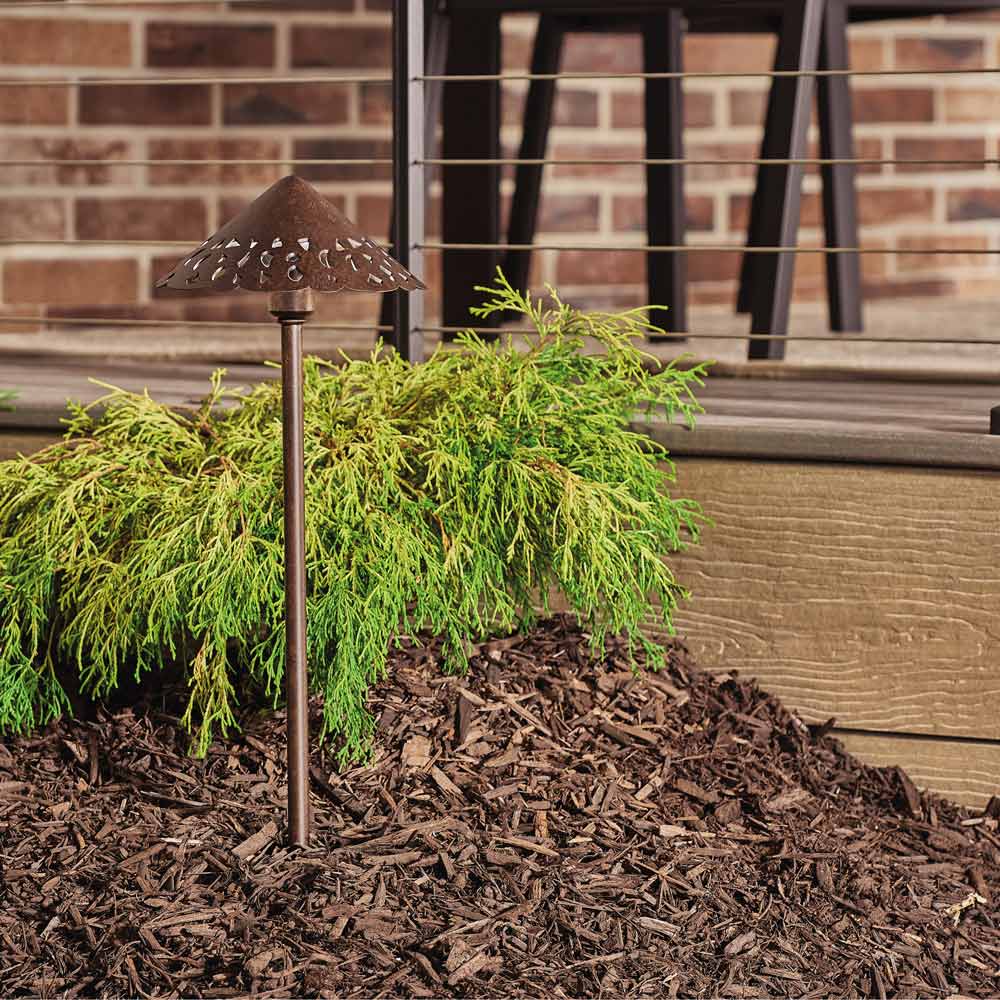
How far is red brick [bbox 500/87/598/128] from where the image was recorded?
3781 millimetres

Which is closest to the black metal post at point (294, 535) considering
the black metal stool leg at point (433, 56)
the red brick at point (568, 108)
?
the black metal stool leg at point (433, 56)

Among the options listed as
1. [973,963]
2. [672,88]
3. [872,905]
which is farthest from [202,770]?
[672,88]

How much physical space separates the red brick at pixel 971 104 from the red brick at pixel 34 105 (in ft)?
8.36

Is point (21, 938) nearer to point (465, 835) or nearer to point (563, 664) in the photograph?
point (465, 835)

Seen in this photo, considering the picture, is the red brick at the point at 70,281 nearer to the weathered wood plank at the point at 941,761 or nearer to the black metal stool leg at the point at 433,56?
the black metal stool leg at the point at 433,56

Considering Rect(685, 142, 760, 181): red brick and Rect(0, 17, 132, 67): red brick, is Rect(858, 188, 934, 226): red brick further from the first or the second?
Rect(0, 17, 132, 67): red brick

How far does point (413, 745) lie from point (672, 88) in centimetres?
182

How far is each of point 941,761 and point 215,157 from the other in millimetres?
2375

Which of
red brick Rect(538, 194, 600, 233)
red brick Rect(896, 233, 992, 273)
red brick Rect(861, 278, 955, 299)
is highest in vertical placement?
red brick Rect(538, 194, 600, 233)

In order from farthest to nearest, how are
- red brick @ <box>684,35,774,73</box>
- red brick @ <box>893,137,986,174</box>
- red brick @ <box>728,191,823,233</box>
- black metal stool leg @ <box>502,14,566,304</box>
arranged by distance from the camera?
red brick @ <box>893,137,986,174</box>
red brick @ <box>728,191,823,233</box>
red brick @ <box>684,35,774,73</box>
black metal stool leg @ <box>502,14,566,304</box>

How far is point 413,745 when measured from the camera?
1.79 metres

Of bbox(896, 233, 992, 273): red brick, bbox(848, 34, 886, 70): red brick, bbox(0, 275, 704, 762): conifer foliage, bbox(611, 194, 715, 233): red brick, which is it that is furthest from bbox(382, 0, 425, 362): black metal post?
bbox(896, 233, 992, 273): red brick

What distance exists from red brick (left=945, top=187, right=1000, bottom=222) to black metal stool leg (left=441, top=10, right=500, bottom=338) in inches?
77.9

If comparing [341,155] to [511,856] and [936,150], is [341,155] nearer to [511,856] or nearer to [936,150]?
[936,150]
